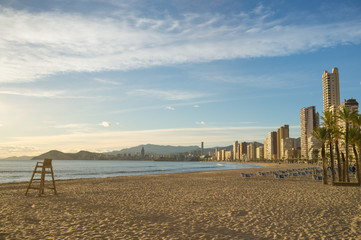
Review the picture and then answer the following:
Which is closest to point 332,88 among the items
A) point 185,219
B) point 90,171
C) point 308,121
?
point 308,121

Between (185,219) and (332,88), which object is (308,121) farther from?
(185,219)

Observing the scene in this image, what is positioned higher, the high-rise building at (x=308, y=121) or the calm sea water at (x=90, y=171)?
the high-rise building at (x=308, y=121)

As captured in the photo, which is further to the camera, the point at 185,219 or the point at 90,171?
the point at 90,171

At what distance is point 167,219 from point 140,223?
1.00m

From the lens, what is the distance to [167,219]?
9.27 meters

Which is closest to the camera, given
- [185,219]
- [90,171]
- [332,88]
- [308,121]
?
[185,219]

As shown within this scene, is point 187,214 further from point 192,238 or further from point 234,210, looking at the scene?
point 192,238

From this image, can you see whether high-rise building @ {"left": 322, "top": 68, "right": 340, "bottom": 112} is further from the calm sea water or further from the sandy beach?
the sandy beach

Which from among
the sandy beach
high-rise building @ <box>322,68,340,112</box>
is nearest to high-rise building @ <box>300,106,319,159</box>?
high-rise building @ <box>322,68,340,112</box>

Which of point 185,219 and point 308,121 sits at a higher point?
point 308,121

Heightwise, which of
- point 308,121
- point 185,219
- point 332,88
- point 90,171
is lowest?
point 90,171

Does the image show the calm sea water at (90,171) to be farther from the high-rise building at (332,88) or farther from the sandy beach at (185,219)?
the high-rise building at (332,88)

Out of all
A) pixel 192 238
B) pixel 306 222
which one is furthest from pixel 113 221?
pixel 306 222

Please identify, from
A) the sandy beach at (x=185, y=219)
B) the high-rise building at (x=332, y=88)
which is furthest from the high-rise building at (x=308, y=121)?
the sandy beach at (x=185, y=219)
